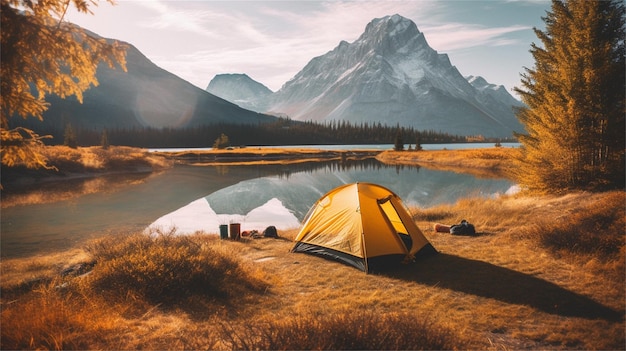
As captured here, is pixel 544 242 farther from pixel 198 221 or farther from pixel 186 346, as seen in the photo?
pixel 198 221

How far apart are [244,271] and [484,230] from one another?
11327mm

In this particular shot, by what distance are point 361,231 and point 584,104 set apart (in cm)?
1600

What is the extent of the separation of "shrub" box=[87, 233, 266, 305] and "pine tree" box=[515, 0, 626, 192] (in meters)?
19.2

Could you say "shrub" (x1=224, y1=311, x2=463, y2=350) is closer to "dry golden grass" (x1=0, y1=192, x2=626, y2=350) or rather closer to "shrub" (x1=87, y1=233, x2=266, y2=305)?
"dry golden grass" (x1=0, y1=192, x2=626, y2=350)

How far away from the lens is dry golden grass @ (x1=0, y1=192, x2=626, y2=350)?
532cm

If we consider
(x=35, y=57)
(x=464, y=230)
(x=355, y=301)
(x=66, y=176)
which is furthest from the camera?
(x=66, y=176)

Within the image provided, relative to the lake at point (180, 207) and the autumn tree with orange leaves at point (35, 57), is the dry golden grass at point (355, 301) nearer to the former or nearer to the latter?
the autumn tree with orange leaves at point (35, 57)

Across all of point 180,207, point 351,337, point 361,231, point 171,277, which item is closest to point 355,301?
point 361,231

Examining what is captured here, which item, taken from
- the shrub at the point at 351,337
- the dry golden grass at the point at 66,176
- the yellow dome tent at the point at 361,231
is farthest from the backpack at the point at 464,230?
the dry golden grass at the point at 66,176

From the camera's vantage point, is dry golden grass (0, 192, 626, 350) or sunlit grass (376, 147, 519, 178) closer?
dry golden grass (0, 192, 626, 350)

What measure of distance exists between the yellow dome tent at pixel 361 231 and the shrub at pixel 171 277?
333 cm

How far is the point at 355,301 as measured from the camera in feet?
27.8

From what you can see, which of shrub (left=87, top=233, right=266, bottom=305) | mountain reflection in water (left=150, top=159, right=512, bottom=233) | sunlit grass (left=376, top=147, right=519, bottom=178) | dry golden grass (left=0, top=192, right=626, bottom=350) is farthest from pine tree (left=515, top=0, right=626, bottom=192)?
sunlit grass (left=376, top=147, right=519, bottom=178)

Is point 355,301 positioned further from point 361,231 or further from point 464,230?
point 464,230
